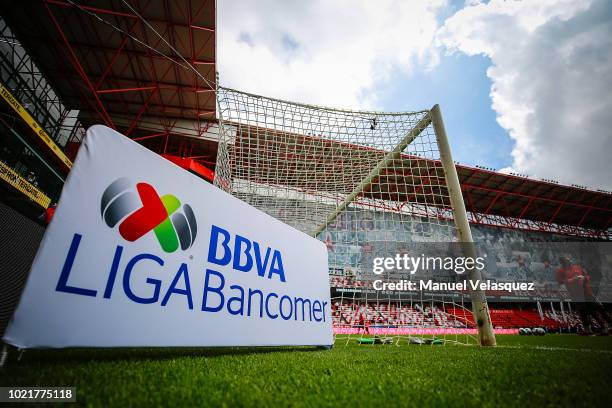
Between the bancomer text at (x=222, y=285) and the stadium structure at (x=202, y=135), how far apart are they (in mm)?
1554

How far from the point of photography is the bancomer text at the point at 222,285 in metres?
1.31

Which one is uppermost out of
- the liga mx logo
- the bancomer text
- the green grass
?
the liga mx logo

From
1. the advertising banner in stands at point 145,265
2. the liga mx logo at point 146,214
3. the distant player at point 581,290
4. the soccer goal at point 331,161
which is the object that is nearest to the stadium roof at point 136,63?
the soccer goal at point 331,161

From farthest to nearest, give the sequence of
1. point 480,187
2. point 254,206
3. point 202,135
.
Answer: point 480,187, point 202,135, point 254,206

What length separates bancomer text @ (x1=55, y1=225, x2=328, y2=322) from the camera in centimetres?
131

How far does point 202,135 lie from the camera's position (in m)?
13.9

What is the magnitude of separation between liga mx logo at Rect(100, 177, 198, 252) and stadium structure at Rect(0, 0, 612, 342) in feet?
5.30

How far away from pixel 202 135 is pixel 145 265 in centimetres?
1392

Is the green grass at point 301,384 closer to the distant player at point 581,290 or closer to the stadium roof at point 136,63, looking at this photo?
the stadium roof at point 136,63

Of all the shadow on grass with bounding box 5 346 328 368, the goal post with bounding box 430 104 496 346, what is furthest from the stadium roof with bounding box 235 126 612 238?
the shadow on grass with bounding box 5 346 328 368

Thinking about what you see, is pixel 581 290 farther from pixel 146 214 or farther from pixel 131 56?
pixel 131 56

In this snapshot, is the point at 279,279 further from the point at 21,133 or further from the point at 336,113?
the point at 21,133

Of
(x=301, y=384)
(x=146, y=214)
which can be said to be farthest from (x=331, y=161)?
(x=301, y=384)

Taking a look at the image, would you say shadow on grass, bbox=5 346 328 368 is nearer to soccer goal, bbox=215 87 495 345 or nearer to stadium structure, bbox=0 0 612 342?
stadium structure, bbox=0 0 612 342
